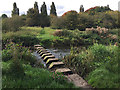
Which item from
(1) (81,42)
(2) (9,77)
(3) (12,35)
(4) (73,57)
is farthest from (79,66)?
(3) (12,35)

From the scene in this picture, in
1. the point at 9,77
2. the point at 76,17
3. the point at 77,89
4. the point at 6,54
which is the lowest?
the point at 77,89

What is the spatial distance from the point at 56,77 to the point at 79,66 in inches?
59.3

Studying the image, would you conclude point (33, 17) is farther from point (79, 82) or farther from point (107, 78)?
point (107, 78)

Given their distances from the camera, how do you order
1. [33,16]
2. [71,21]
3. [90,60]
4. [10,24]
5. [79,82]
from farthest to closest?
1. [33,16]
2. [71,21]
3. [10,24]
4. [90,60]
5. [79,82]

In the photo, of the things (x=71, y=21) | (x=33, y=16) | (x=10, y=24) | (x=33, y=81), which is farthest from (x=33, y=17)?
(x=33, y=81)

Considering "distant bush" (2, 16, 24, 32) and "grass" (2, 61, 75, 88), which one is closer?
"grass" (2, 61, 75, 88)

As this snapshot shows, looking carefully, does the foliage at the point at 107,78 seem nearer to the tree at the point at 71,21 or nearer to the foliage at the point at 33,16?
the tree at the point at 71,21

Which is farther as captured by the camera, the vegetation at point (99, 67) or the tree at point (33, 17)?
the tree at point (33, 17)

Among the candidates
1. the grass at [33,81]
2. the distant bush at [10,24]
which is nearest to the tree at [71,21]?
the distant bush at [10,24]

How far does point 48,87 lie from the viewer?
2932 millimetres

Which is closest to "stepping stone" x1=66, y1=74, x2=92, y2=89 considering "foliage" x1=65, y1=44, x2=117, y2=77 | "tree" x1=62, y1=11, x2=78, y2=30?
"foliage" x1=65, y1=44, x2=117, y2=77

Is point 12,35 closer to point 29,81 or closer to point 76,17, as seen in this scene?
point 29,81

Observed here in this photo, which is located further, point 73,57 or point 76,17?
point 76,17

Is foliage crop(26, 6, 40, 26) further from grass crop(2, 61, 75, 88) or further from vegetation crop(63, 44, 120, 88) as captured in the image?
grass crop(2, 61, 75, 88)
